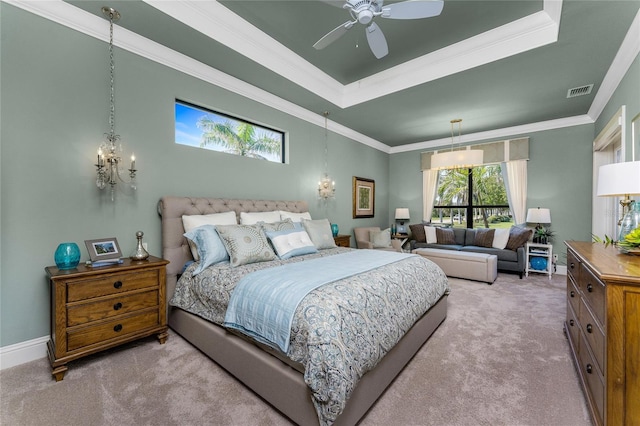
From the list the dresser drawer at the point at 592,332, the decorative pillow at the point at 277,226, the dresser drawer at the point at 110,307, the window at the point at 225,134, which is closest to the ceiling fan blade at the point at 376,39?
the decorative pillow at the point at 277,226

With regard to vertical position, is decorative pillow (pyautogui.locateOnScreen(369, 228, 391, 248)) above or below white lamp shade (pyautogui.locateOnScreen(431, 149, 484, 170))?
below

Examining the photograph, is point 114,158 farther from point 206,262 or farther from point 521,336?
point 521,336

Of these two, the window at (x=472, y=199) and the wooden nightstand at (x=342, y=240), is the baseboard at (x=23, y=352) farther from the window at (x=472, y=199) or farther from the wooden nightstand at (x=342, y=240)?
the window at (x=472, y=199)

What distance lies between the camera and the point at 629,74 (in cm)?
289

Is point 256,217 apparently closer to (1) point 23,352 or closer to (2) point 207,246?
(2) point 207,246

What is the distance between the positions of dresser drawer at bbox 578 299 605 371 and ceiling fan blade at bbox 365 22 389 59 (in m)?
2.51

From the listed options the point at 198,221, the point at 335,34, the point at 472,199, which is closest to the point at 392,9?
the point at 335,34

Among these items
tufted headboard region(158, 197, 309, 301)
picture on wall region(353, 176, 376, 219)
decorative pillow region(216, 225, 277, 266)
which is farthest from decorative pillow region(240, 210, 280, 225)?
picture on wall region(353, 176, 376, 219)

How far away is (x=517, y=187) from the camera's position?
5.57 meters

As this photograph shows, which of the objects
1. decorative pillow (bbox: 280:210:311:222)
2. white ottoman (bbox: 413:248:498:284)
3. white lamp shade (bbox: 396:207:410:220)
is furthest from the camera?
white lamp shade (bbox: 396:207:410:220)

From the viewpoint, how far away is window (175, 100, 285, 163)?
3246 millimetres

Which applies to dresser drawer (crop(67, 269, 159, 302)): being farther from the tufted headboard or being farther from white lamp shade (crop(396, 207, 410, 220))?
white lamp shade (crop(396, 207, 410, 220))

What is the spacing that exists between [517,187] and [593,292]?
4785 millimetres

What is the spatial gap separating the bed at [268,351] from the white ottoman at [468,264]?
6.70 ft
